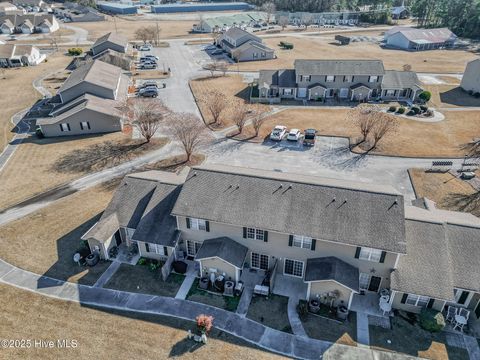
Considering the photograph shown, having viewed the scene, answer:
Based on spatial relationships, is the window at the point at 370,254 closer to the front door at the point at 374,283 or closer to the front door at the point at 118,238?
the front door at the point at 374,283

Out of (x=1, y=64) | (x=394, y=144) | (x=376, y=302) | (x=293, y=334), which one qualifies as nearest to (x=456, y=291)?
(x=376, y=302)

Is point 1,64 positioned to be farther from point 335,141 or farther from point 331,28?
point 331,28

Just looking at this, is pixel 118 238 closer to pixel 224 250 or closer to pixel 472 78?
pixel 224 250

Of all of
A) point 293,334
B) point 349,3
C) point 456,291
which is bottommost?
point 293,334

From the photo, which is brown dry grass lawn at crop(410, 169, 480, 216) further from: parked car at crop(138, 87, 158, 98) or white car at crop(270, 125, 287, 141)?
parked car at crop(138, 87, 158, 98)

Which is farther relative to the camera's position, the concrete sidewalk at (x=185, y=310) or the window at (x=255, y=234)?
the window at (x=255, y=234)

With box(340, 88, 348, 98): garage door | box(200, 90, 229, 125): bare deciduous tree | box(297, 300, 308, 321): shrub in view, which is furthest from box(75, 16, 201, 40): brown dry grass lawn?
box(297, 300, 308, 321): shrub

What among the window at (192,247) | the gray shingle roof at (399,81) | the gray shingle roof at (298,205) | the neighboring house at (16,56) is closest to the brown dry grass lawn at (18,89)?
the neighboring house at (16,56)

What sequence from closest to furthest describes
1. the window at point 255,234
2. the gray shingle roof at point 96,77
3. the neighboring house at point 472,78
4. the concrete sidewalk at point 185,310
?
the concrete sidewalk at point 185,310, the window at point 255,234, the gray shingle roof at point 96,77, the neighboring house at point 472,78

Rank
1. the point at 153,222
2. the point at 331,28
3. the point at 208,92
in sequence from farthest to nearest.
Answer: the point at 331,28 < the point at 208,92 < the point at 153,222
